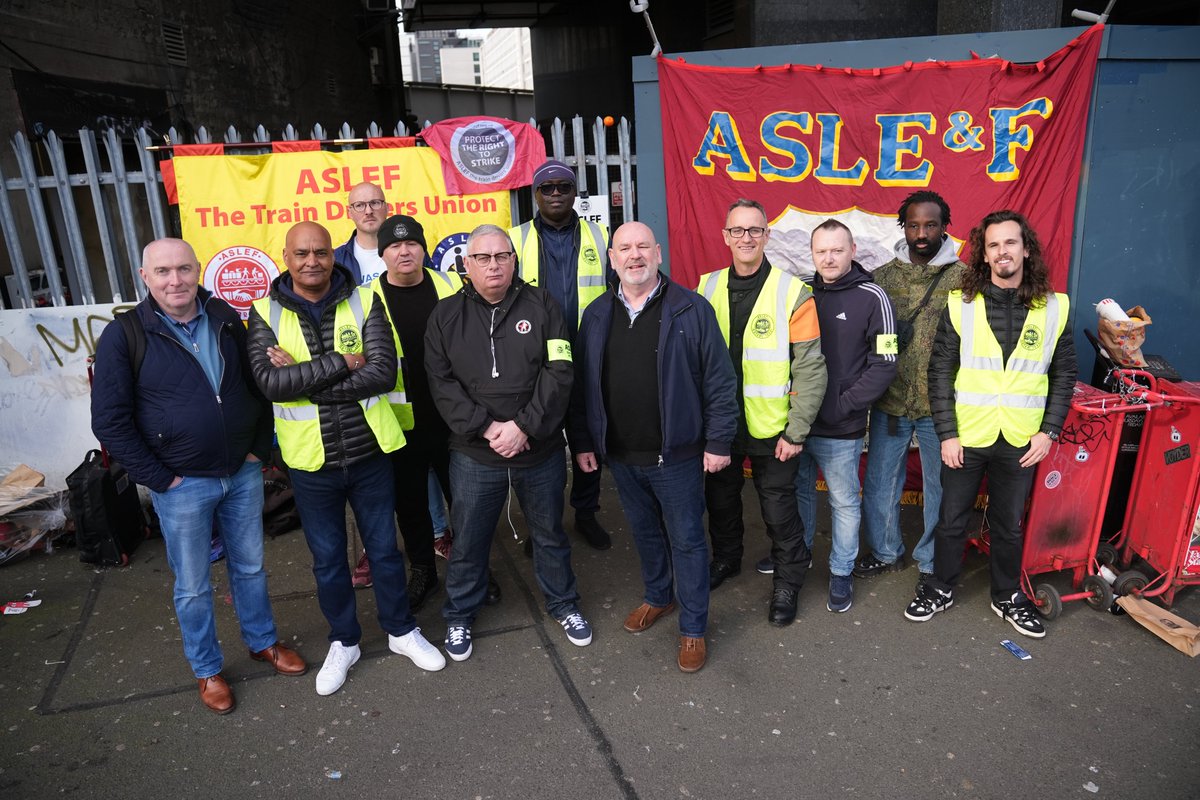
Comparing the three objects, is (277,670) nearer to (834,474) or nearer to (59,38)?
(834,474)

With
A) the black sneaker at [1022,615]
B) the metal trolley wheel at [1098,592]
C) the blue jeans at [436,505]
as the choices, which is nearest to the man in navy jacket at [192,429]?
the blue jeans at [436,505]

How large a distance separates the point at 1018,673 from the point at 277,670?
3.32 meters

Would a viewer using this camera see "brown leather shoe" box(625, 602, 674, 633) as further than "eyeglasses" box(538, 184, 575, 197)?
No

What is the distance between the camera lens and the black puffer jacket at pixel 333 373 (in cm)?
300

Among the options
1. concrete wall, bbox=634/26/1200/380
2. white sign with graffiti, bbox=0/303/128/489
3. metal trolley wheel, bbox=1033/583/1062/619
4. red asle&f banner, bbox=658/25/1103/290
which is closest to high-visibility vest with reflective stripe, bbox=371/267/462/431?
red asle&f banner, bbox=658/25/1103/290

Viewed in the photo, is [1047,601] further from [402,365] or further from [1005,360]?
[402,365]

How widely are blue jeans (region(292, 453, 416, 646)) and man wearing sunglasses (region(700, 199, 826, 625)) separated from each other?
1680mm

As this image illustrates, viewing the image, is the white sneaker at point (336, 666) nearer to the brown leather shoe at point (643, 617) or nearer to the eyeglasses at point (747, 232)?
the brown leather shoe at point (643, 617)

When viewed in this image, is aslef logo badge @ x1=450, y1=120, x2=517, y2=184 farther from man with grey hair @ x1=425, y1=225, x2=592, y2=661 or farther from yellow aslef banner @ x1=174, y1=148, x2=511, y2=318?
man with grey hair @ x1=425, y1=225, x2=592, y2=661

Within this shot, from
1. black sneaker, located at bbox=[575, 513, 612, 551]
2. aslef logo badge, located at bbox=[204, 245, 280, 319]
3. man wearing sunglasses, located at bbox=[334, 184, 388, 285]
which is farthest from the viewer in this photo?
aslef logo badge, located at bbox=[204, 245, 280, 319]

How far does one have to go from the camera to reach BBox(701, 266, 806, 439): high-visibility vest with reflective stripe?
11.1 ft

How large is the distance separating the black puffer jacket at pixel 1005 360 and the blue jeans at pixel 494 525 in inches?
70.5

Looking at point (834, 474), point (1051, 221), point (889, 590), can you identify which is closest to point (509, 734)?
point (834, 474)

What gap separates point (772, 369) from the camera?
3.42 meters
